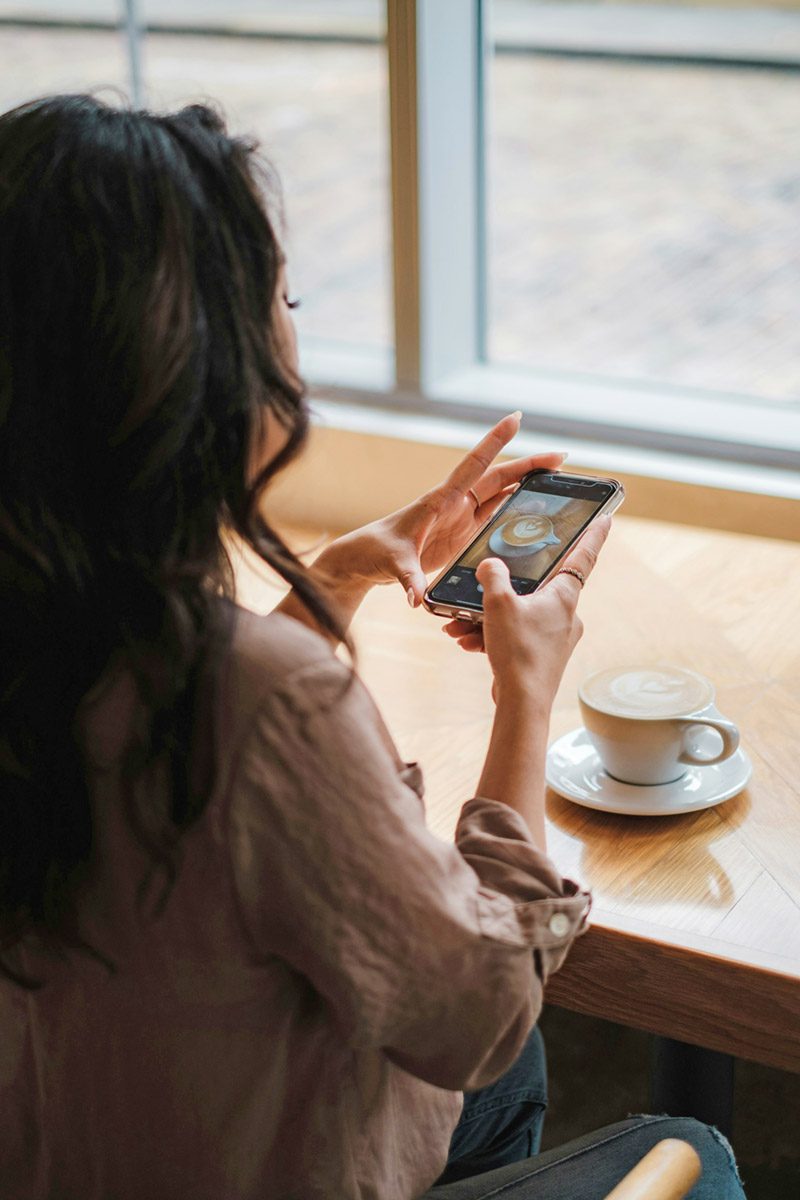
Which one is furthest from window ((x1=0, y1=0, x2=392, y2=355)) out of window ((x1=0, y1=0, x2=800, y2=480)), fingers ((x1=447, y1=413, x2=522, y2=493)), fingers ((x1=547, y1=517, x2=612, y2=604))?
fingers ((x1=547, y1=517, x2=612, y2=604))

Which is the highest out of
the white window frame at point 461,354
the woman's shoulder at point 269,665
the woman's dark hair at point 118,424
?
the woman's dark hair at point 118,424

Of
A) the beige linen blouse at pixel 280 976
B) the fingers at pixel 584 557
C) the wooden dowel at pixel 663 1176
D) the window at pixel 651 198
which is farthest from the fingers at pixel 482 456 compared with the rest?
the window at pixel 651 198

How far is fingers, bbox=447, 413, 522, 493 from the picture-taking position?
111 centimetres

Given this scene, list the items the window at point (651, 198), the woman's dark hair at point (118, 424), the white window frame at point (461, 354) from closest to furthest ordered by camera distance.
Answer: the woman's dark hair at point (118, 424), the white window frame at point (461, 354), the window at point (651, 198)

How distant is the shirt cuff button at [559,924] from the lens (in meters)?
0.69

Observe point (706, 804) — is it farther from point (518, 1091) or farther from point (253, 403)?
point (253, 403)

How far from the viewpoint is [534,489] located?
3.53 feet

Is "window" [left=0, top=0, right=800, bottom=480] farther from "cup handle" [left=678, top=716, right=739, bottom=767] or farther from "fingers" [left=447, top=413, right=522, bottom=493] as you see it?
"cup handle" [left=678, top=716, right=739, bottom=767]

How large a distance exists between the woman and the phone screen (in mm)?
305

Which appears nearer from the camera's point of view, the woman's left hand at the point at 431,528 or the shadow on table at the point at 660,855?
the shadow on table at the point at 660,855

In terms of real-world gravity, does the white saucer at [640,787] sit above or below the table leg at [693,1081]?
above

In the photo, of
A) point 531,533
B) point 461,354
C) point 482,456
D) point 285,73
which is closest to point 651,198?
point 285,73

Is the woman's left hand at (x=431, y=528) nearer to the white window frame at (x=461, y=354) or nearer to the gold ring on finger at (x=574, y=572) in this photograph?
the gold ring on finger at (x=574, y=572)

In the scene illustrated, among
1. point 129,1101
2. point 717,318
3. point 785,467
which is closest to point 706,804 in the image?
point 129,1101
